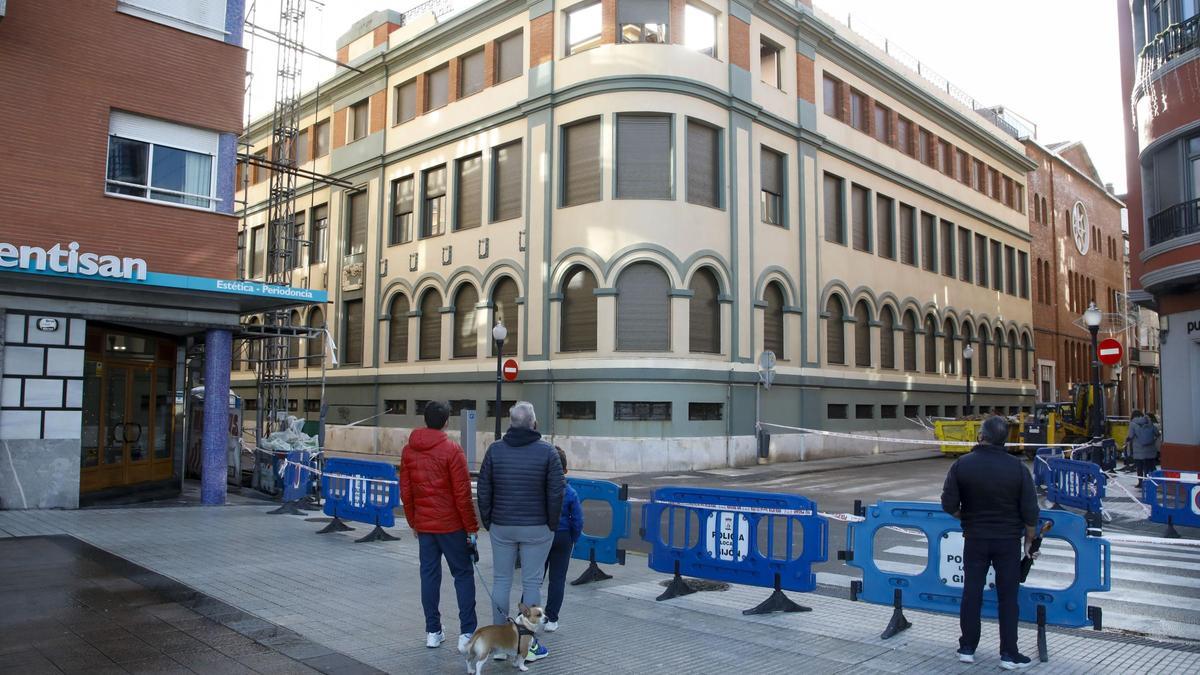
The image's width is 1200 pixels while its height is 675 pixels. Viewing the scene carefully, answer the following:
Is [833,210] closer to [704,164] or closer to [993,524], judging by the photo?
[704,164]

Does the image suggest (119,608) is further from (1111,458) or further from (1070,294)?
(1070,294)

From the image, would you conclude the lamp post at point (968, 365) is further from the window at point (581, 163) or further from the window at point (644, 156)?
the window at point (581, 163)

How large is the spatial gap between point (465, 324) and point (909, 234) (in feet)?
62.2

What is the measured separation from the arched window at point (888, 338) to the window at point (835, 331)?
2.99 m

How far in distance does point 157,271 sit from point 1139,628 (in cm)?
1475

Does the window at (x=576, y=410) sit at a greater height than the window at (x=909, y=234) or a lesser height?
lesser

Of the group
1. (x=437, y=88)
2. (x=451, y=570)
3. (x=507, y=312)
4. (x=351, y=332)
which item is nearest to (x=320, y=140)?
(x=437, y=88)

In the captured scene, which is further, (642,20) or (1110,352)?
(642,20)

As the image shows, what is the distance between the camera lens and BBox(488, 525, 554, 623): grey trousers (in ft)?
20.5

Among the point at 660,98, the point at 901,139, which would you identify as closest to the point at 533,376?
the point at 660,98

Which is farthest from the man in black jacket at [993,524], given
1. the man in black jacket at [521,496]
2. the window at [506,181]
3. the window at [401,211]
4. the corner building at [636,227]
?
the window at [401,211]

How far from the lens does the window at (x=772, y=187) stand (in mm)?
27641

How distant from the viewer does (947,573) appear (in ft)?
22.8

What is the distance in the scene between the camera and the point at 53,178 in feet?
46.0
